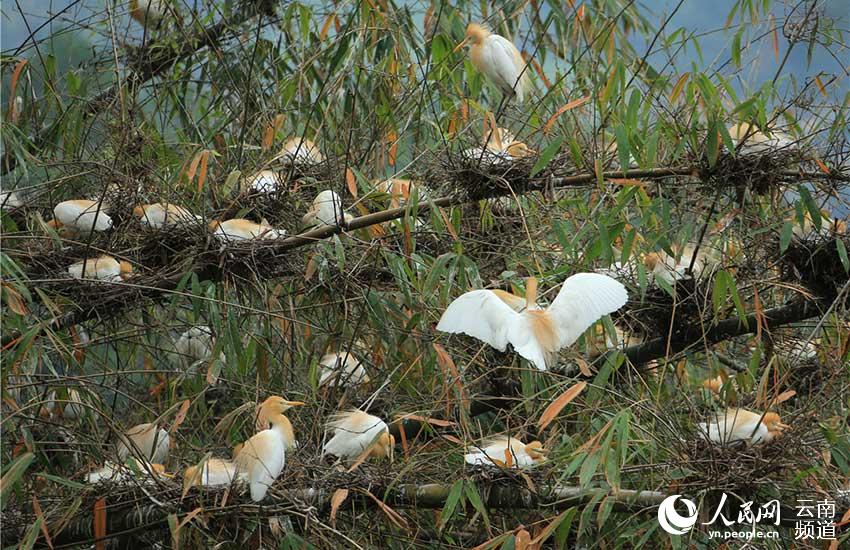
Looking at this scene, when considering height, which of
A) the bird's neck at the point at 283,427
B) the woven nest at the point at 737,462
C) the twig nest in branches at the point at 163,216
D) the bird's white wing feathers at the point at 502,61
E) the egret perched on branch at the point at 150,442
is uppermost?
the bird's white wing feathers at the point at 502,61

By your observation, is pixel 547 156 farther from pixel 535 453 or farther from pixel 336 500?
pixel 336 500

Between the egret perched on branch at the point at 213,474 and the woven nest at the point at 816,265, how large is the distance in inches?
38.3

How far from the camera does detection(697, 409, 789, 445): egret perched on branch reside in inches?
55.0

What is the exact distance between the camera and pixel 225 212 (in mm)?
1764

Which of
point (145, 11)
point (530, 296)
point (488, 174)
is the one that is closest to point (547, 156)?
point (488, 174)

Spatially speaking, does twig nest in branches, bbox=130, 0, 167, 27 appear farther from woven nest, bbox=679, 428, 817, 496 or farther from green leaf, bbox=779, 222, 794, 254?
woven nest, bbox=679, 428, 817, 496

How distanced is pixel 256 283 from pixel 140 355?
0.71 meters

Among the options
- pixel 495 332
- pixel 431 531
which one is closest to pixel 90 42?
pixel 431 531

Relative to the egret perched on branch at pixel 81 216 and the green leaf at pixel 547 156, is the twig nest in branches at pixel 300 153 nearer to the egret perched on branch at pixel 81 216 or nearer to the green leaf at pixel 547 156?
the egret perched on branch at pixel 81 216

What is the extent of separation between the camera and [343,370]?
1.79 meters

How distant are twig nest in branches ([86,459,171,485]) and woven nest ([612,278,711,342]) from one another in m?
0.80

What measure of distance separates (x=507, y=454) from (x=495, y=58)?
0.79m

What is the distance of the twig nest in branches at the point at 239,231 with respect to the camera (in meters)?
1.64

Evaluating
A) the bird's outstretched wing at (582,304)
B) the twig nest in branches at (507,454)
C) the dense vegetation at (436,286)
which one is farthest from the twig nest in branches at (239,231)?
the bird's outstretched wing at (582,304)
